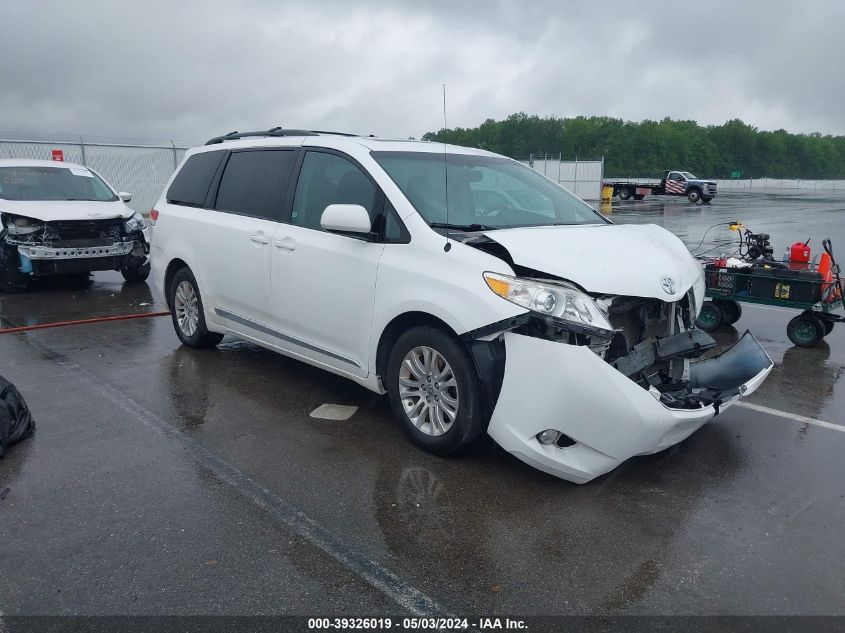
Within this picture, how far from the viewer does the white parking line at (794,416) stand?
189 inches

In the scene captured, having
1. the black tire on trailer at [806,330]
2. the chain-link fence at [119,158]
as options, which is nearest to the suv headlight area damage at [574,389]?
the black tire on trailer at [806,330]

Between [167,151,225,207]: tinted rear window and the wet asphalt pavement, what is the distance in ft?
5.89

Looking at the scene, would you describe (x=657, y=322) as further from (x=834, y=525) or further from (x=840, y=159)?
(x=840, y=159)

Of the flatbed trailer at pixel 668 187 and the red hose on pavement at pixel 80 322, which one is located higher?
the flatbed trailer at pixel 668 187

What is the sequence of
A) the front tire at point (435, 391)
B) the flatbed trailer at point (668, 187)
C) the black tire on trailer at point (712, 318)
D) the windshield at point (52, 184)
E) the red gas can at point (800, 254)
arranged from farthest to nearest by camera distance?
the flatbed trailer at point (668, 187)
the windshield at point (52, 184)
the black tire on trailer at point (712, 318)
the red gas can at point (800, 254)
the front tire at point (435, 391)

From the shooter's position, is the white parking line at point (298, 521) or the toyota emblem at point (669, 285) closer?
the white parking line at point (298, 521)

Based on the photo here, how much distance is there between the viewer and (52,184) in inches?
405

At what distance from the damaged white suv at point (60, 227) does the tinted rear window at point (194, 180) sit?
3.59m

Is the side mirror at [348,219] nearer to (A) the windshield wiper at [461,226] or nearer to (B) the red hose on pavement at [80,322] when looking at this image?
(A) the windshield wiper at [461,226]

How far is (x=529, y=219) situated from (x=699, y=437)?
1846mm

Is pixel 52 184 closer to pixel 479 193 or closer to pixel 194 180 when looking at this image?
pixel 194 180

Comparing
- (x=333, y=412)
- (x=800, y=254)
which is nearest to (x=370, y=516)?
(x=333, y=412)

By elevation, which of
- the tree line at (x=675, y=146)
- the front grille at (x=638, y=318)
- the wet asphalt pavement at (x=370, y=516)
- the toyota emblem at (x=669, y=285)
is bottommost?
the wet asphalt pavement at (x=370, y=516)

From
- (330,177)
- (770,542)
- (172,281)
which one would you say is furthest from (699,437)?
(172,281)
